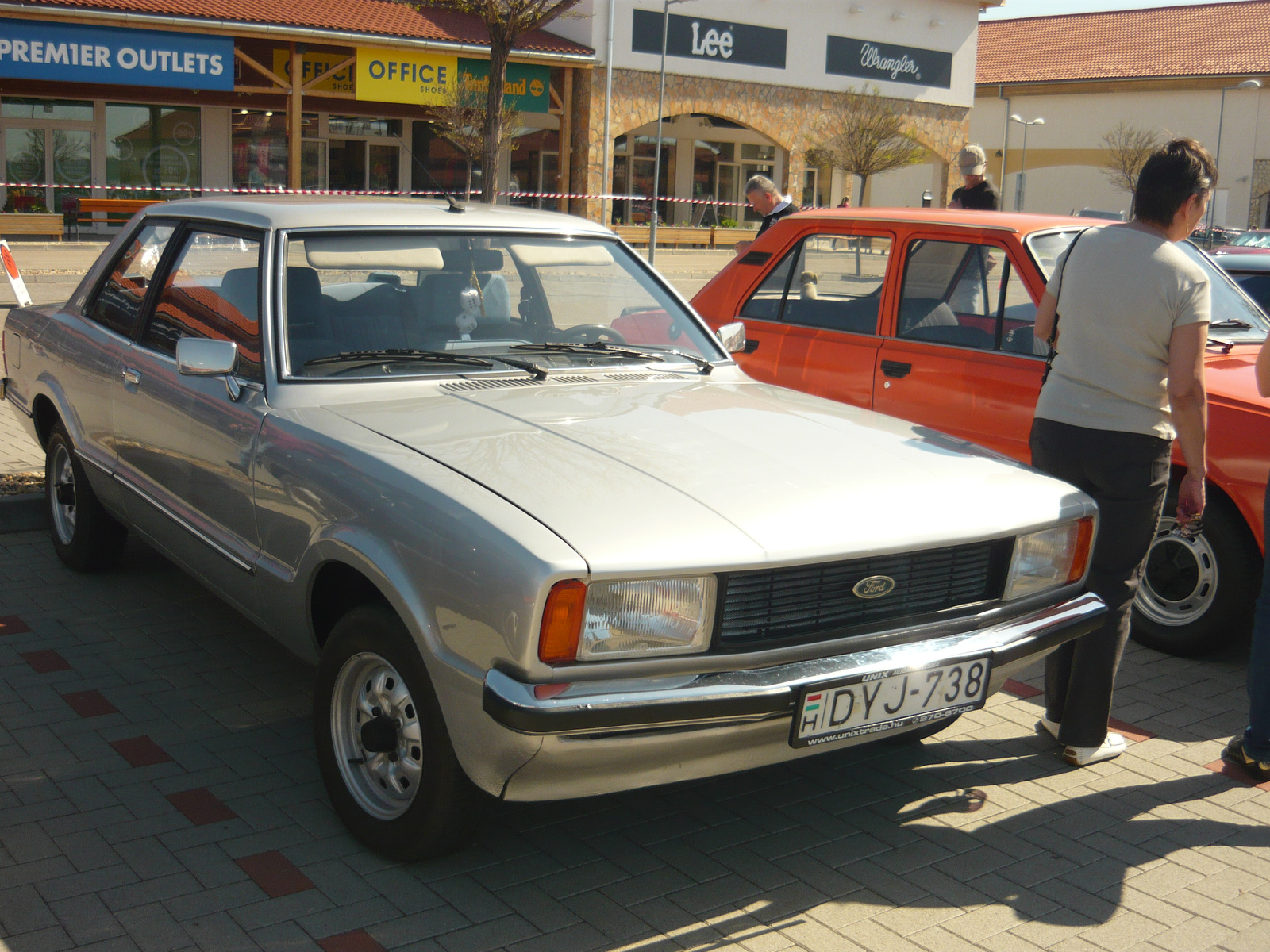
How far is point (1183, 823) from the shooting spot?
11.8ft

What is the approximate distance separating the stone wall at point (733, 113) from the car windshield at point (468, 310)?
94.8ft

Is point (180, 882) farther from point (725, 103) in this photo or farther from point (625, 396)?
point (725, 103)

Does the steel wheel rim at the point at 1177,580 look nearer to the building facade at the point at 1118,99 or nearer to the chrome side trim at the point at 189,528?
the chrome side trim at the point at 189,528

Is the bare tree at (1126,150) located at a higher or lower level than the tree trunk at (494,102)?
higher

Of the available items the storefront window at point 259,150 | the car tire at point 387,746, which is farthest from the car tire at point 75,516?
the storefront window at point 259,150

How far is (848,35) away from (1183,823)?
38.0 metres

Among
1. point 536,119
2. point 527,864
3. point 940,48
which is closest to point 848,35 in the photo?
point 940,48

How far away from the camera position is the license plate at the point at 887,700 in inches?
110

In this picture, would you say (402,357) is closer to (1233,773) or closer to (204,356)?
(204,356)

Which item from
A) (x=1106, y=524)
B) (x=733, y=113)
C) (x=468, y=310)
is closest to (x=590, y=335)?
(x=468, y=310)

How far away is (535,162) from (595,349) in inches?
1325

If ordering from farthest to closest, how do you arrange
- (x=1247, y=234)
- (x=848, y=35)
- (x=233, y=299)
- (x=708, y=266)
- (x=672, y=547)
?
(x=848, y=35) → (x=708, y=266) → (x=1247, y=234) → (x=233, y=299) → (x=672, y=547)

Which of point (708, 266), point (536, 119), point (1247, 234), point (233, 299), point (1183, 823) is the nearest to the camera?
point (1183, 823)

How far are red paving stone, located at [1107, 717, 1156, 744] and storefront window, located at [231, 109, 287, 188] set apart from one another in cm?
2944
